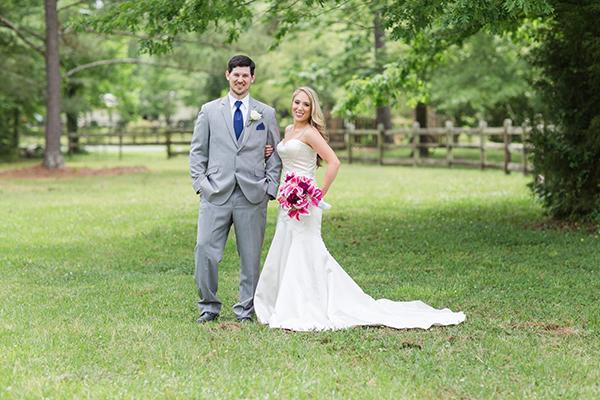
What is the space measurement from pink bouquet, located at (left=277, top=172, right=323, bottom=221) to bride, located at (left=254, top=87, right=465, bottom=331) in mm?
78

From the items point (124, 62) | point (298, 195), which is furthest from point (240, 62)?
point (124, 62)

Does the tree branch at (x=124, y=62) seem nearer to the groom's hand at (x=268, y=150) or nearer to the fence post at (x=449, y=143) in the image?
the fence post at (x=449, y=143)

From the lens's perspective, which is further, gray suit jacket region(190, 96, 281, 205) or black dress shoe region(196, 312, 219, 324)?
black dress shoe region(196, 312, 219, 324)

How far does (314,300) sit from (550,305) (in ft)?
7.28

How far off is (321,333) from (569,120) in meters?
7.97

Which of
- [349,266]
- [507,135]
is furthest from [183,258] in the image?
[507,135]

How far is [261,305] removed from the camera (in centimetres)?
787

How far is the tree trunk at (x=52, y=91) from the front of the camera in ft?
89.5

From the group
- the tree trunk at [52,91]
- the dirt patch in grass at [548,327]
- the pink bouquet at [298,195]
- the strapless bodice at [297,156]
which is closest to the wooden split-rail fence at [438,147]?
the tree trunk at [52,91]

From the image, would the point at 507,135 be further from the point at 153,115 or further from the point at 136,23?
the point at 153,115

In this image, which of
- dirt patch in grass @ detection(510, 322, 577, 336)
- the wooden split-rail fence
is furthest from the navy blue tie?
the wooden split-rail fence

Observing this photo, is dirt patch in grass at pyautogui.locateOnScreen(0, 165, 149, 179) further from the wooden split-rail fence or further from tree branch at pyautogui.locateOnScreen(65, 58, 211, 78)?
the wooden split-rail fence

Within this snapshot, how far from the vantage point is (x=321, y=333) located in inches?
289

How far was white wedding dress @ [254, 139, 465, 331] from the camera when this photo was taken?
25.1 feet
